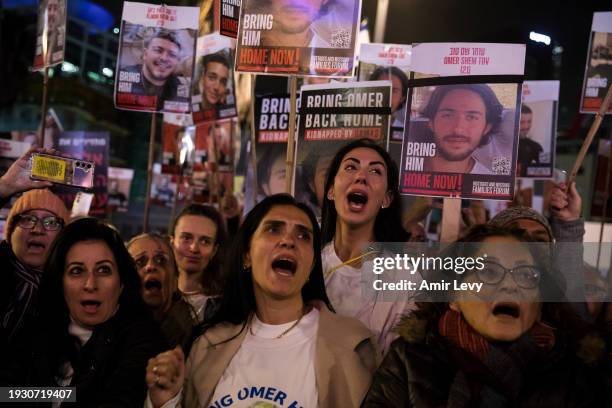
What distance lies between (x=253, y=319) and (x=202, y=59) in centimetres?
403

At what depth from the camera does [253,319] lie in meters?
2.63

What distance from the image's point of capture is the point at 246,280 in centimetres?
272

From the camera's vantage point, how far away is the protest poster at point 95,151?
21.2 feet

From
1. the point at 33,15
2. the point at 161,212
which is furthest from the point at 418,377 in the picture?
the point at 161,212

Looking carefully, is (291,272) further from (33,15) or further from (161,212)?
(161,212)

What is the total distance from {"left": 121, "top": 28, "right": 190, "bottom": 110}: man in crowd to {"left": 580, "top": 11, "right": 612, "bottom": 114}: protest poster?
291cm

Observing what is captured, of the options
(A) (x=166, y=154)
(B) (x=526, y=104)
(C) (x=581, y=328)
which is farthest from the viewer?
(A) (x=166, y=154)

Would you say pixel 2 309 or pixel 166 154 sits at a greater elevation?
pixel 166 154

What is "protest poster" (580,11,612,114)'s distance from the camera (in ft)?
13.7

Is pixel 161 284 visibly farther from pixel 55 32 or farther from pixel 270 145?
pixel 55 32

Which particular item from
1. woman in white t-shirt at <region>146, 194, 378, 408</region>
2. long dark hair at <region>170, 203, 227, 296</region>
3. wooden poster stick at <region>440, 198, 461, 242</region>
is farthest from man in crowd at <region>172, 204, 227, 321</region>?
wooden poster stick at <region>440, 198, 461, 242</region>

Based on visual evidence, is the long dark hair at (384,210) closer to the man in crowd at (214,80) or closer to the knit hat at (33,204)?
the knit hat at (33,204)

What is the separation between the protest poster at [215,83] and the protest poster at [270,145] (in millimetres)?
706

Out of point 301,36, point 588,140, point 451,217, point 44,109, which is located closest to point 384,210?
point 451,217
